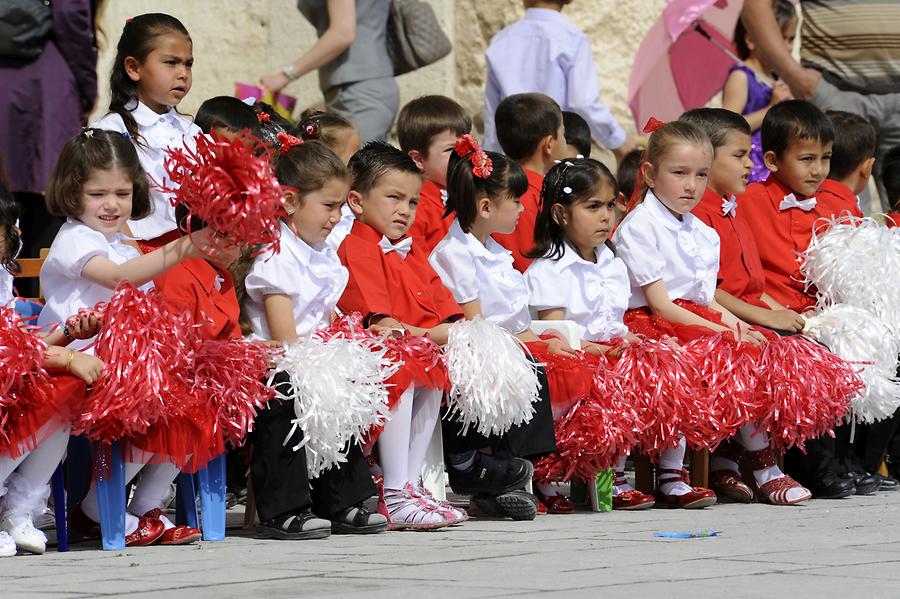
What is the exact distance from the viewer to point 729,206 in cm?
682

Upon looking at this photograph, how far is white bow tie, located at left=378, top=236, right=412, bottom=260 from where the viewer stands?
5.70m

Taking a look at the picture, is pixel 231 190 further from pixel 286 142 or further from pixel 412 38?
pixel 412 38

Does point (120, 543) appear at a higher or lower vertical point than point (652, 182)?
lower

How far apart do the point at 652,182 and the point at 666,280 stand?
0.39 metres

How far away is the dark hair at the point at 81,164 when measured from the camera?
16.7 ft

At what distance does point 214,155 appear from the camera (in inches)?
191

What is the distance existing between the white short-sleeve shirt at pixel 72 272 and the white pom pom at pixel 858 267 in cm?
298

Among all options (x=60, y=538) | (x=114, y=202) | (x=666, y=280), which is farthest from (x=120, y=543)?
(x=666, y=280)

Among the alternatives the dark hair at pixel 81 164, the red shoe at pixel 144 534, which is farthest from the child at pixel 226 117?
the red shoe at pixel 144 534

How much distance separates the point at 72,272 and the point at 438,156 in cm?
217

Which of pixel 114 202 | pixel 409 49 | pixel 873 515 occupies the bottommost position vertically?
pixel 873 515

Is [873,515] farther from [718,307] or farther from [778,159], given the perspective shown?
[778,159]

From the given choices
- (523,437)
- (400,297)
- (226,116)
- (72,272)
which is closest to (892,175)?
(523,437)

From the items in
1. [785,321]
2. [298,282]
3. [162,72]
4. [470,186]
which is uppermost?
[162,72]
